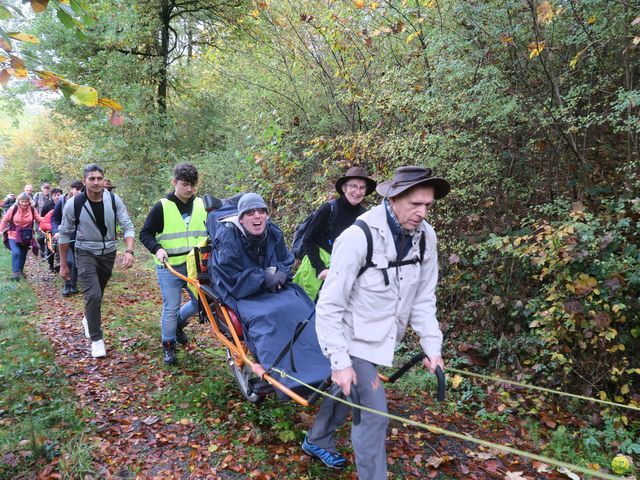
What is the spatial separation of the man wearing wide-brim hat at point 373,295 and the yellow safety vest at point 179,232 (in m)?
2.82

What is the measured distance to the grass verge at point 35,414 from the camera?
3.38 m

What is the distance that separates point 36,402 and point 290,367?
2682 mm

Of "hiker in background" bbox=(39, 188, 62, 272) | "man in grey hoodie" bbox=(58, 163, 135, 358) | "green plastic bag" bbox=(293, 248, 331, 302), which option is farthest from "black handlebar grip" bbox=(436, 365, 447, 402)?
"hiker in background" bbox=(39, 188, 62, 272)

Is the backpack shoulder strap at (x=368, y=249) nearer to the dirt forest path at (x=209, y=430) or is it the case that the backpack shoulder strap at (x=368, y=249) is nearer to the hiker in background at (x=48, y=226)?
the dirt forest path at (x=209, y=430)

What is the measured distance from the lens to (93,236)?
17.6 feet

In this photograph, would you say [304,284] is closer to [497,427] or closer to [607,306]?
[497,427]

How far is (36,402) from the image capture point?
4.21m

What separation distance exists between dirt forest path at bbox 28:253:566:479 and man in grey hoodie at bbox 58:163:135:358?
71 centimetres

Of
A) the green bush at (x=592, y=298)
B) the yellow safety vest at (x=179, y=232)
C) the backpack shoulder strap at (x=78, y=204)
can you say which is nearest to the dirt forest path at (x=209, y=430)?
the green bush at (x=592, y=298)

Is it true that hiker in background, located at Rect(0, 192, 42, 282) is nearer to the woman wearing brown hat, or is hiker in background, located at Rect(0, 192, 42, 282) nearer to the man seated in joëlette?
the man seated in joëlette

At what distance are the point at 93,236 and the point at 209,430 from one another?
2834 millimetres

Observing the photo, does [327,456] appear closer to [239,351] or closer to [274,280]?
[239,351]

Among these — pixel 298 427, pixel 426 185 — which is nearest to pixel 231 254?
pixel 298 427

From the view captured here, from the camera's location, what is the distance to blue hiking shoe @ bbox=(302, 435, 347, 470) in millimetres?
3455
